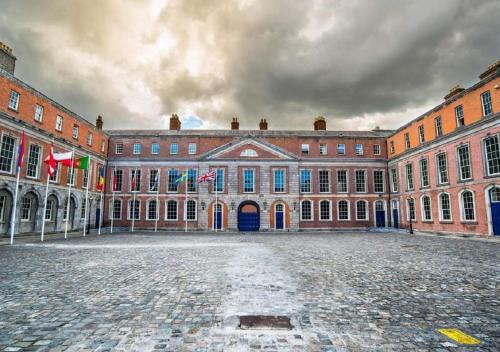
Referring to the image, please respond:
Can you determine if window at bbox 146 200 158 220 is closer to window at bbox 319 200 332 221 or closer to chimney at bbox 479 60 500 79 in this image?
window at bbox 319 200 332 221

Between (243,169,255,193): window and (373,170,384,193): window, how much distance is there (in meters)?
16.1

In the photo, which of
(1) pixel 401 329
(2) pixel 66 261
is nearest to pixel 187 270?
(2) pixel 66 261

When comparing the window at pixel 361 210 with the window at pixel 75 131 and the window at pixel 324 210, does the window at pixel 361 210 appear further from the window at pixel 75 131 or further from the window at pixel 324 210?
the window at pixel 75 131

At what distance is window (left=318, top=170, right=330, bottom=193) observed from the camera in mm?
35469

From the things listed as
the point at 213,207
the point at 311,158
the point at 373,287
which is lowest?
the point at 373,287

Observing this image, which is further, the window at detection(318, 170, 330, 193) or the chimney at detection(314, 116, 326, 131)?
the chimney at detection(314, 116, 326, 131)

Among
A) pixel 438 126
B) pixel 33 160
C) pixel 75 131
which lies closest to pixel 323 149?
pixel 438 126

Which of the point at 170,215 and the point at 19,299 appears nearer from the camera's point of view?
the point at 19,299

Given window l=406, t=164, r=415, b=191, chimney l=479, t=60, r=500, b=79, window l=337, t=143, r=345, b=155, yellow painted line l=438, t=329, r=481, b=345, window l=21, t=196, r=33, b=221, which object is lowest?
yellow painted line l=438, t=329, r=481, b=345

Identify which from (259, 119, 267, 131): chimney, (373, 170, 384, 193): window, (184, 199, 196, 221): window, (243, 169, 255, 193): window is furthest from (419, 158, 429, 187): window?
(184, 199, 196, 221): window

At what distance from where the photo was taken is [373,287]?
7.45 m

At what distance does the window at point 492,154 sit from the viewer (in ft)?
66.9

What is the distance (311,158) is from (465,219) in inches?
687

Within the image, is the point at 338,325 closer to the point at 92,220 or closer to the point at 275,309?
the point at 275,309
